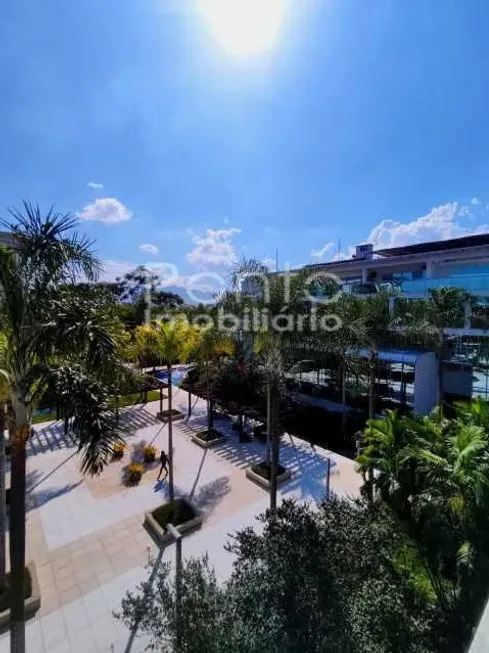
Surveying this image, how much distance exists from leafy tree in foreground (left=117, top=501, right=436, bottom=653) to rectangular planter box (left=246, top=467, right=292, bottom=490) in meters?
6.81

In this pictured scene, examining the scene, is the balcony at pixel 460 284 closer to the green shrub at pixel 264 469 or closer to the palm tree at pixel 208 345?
the palm tree at pixel 208 345

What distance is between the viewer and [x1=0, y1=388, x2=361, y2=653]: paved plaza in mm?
7426

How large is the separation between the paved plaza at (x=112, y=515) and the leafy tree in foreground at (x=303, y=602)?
2891mm

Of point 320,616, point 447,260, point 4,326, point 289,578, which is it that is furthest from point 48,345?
point 447,260

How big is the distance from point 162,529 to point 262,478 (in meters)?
4.35

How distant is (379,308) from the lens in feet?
52.0

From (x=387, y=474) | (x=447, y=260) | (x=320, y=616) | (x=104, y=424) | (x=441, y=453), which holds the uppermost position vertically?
(x=447, y=260)

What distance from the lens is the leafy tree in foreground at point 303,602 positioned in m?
4.40

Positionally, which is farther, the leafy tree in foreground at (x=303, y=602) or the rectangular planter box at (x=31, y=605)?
the rectangular planter box at (x=31, y=605)

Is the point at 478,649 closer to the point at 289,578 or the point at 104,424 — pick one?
the point at 289,578

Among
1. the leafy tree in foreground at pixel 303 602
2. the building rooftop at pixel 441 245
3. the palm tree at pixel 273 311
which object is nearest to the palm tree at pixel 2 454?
the leafy tree in foreground at pixel 303 602

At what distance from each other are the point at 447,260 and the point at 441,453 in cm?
2614

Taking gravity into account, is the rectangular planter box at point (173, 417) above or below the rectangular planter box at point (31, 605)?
above

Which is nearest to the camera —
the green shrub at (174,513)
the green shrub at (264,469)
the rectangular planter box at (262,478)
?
the green shrub at (174,513)
